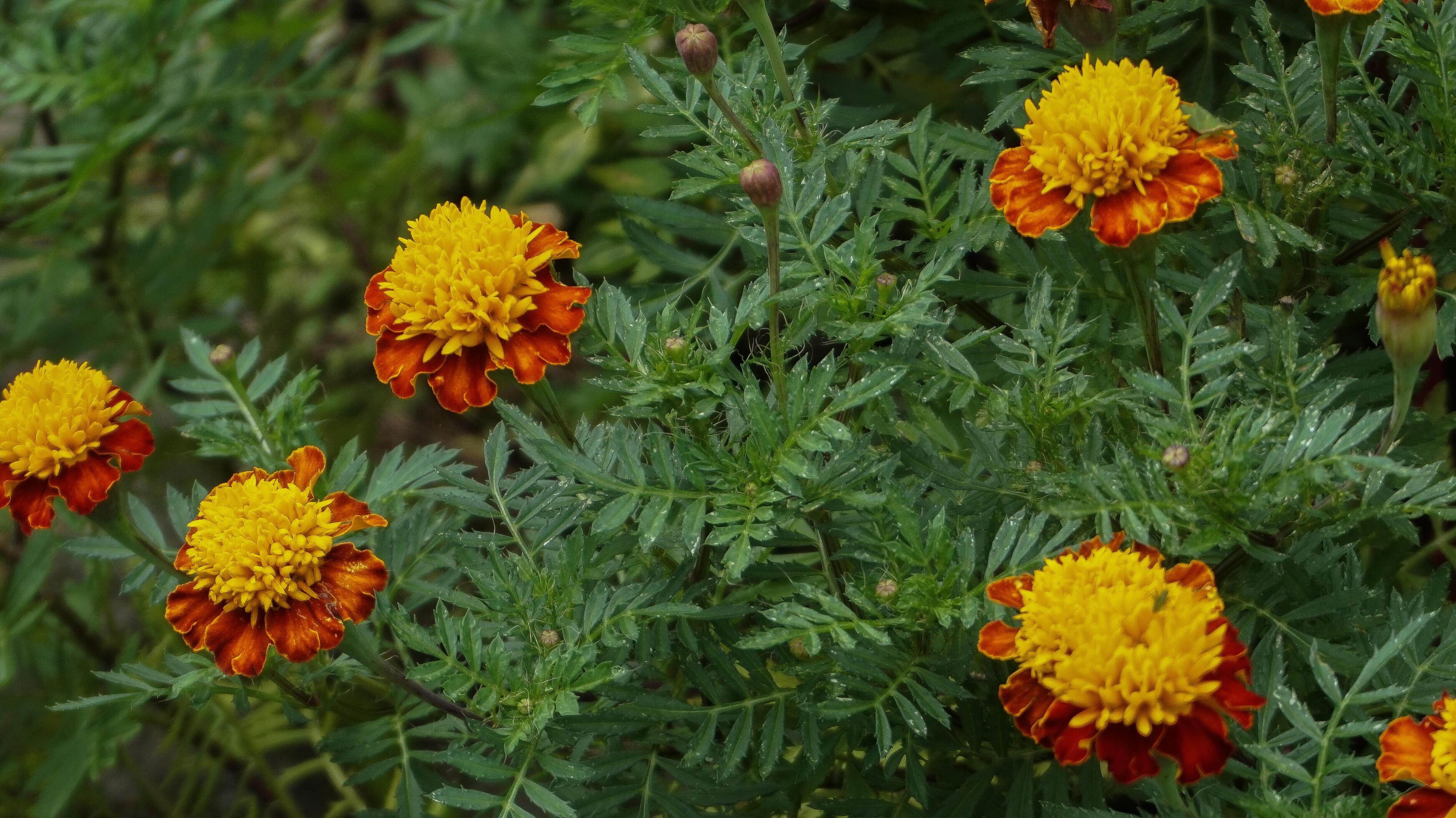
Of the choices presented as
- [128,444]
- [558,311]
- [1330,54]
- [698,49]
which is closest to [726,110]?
[698,49]

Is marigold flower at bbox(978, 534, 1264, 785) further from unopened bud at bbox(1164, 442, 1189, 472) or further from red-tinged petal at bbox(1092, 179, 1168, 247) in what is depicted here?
red-tinged petal at bbox(1092, 179, 1168, 247)

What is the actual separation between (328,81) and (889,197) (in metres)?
1.38

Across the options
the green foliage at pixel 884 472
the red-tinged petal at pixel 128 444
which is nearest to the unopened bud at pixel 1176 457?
the green foliage at pixel 884 472

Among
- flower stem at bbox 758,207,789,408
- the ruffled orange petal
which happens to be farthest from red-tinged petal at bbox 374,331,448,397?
the ruffled orange petal

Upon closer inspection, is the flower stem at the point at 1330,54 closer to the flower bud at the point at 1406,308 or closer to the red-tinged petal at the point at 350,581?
the flower bud at the point at 1406,308

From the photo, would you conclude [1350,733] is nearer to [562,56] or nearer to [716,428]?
[716,428]

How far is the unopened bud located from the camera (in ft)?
2.45

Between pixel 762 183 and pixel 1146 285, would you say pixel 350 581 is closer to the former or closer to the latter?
pixel 762 183

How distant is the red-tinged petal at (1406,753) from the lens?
0.69m

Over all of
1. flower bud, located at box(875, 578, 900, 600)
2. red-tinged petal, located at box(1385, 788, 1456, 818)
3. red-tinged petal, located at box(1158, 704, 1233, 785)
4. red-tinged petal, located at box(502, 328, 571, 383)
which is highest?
red-tinged petal, located at box(502, 328, 571, 383)

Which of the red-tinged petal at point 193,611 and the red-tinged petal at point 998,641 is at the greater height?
the red-tinged petal at point 998,641

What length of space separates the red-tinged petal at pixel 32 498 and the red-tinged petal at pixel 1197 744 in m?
0.74

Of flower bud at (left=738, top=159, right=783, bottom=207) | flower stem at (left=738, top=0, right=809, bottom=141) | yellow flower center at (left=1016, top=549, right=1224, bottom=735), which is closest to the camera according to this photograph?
yellow flower center at (left=1016, top=549, right=1224, bottom=735)

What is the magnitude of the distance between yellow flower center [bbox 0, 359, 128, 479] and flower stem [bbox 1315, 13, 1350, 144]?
849mm
